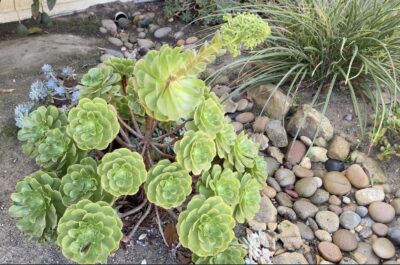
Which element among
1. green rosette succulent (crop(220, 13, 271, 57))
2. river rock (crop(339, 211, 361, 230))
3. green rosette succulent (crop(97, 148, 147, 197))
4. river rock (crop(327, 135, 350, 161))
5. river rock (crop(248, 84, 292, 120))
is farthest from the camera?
river rock (crop(248, 84, 292, 120))

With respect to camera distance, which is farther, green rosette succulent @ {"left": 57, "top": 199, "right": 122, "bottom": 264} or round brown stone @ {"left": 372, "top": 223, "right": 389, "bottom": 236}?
round brown stone @ {"left": 372, "top": 223, "right": 389, "bottom": 236}

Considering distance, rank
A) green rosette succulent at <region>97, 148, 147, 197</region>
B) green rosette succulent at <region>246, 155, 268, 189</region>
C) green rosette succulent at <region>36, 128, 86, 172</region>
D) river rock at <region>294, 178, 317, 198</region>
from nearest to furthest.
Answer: green rosette succulent at <region>97, 148, 147, 197</region>
green rosette succulent at <region>36, 128, 86, 172</region>
green rosette succulent at <region>246, 155, 268, 189</region>
river rock at <region>294, 178, 317, 198</region>

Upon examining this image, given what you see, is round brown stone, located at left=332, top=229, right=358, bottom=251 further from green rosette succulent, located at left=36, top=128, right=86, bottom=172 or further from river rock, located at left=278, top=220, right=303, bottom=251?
green rosette succulent, located at left=36, top=128, right=86, bottom=172

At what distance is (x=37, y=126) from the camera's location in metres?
1.69

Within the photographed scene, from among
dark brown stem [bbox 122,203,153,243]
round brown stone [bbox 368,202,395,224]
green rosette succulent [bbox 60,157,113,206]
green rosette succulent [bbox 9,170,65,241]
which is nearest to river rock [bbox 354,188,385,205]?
round brown stone [bbox 368,202,395,224]

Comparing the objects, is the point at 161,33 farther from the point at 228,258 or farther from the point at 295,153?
the point at 228,258

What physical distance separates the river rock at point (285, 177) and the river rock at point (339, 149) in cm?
20

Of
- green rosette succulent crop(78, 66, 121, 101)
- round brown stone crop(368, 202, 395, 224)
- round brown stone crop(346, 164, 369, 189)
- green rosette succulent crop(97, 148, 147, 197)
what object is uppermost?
green rosette succulent crop(78, 66, 121, 101)

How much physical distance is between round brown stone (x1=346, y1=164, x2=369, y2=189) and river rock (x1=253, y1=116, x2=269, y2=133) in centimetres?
39

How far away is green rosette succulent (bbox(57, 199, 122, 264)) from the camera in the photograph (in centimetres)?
145

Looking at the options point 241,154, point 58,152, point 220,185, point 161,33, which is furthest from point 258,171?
point 161,33

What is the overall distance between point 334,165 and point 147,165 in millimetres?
802

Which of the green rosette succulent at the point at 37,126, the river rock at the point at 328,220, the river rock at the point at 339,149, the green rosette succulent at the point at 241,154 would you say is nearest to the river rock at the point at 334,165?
the river rock at the point at 339,149

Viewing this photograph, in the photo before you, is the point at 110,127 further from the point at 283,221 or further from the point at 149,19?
the point at 149,19
